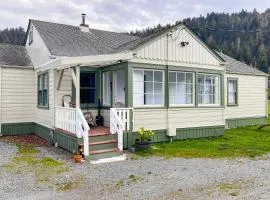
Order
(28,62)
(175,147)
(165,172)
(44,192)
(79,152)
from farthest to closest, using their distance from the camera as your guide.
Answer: (28,62)
(175,147)
(79,152)
(165,172)
(44,192)

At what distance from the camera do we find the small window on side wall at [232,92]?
17.5 metres

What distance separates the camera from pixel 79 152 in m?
9.16

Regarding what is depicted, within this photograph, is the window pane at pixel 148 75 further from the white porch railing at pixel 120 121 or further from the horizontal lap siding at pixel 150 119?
the white porch railing at pixel 120 121

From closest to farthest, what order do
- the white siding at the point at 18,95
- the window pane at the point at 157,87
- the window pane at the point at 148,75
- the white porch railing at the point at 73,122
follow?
1. the white porch railing at the point at 73,122
2. the window pane at the point at 148,75
3. the window pane at the point at 157,87
4. the white siding at the point at 18,95

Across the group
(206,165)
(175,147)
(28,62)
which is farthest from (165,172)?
(28,62)

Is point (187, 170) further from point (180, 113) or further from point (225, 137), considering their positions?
point (225, 137)

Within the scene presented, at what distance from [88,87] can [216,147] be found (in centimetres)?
563

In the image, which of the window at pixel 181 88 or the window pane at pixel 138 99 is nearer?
the window pane at pixel 138 99

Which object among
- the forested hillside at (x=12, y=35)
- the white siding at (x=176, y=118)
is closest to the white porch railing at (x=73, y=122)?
the white siding at (x=176, y=118)

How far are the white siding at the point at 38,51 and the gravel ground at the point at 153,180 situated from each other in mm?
5255

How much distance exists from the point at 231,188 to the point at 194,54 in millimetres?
7357

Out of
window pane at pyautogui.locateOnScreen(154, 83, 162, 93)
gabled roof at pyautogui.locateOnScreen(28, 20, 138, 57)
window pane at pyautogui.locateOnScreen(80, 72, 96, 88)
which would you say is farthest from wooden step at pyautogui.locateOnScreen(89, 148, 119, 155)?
gabled roof at pyautogui.locateOnScreen(28, 20, 138, 57)

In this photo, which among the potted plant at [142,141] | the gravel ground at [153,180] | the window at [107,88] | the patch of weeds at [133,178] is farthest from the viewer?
the window at [107,88]

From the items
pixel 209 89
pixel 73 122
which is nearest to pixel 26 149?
pixel 73 122
